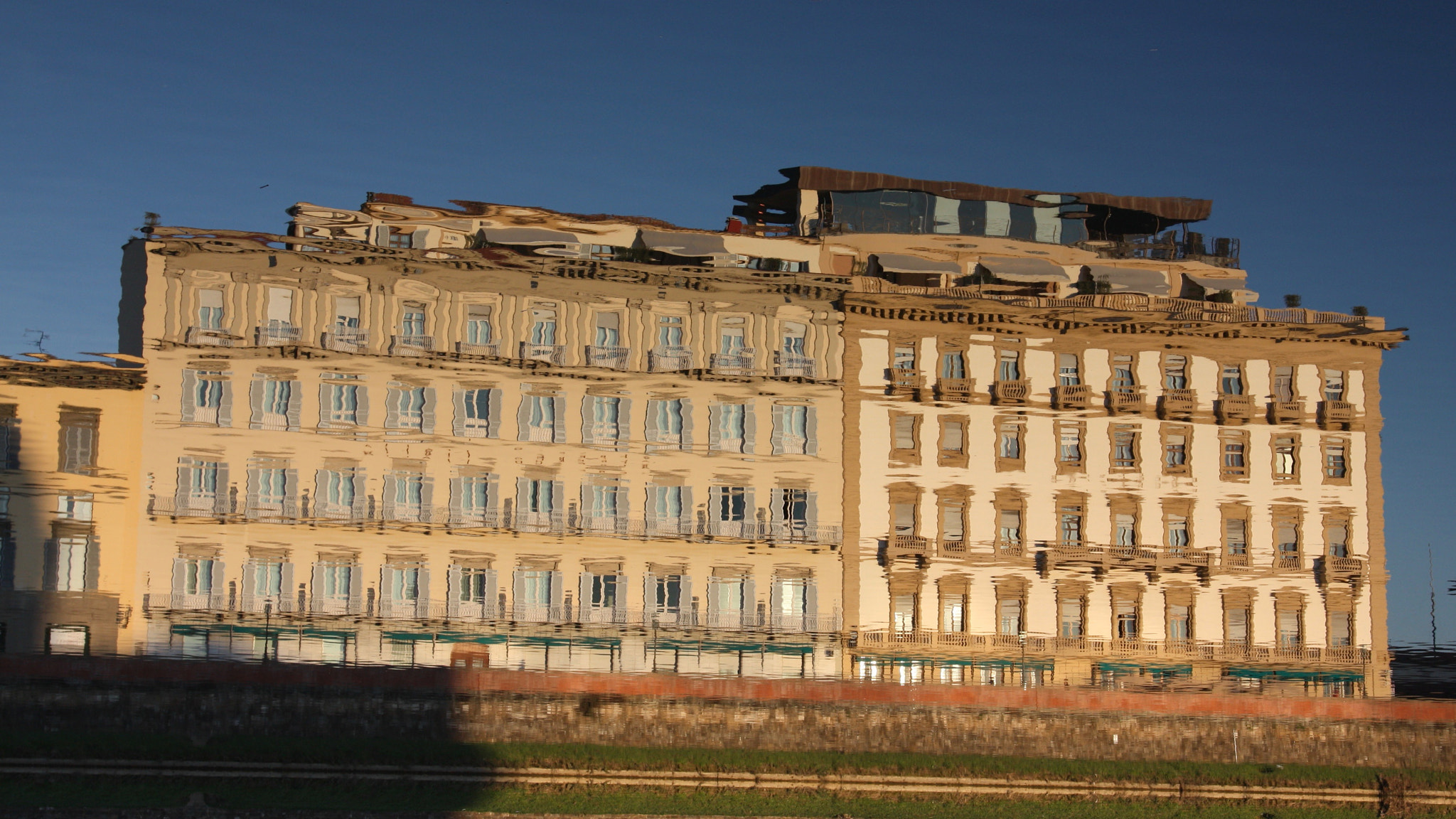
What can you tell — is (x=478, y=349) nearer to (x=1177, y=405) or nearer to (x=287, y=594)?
(x=287, y=594)

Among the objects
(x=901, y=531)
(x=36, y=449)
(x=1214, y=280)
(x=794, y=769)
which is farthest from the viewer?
(x=1214, y=280)

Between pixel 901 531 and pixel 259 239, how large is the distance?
2420 cm

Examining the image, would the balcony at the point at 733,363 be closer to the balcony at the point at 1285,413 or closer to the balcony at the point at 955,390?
the balcony at the point at 955,390

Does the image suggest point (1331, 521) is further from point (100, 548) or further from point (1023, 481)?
point (100, 548)

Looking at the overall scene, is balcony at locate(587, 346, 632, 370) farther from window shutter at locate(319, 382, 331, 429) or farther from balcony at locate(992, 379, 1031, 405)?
balcony at locate(992, 379, 1031, 405)

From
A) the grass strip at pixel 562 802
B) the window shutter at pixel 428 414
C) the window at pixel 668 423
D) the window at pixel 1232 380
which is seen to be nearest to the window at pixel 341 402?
the window shutter at pixel 428 414

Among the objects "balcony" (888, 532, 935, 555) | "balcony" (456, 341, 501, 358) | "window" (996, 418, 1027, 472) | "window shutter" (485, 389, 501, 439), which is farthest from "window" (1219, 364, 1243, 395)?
"balcony" (456, 341, 501, 358)

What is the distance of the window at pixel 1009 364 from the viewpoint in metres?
65.0

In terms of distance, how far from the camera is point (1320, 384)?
218 feet

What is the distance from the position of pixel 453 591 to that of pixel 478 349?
328 inches

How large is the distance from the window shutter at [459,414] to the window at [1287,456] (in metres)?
29.4

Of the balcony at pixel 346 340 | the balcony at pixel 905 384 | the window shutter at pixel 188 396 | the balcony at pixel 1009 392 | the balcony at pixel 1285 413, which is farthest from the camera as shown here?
the balcony at pixel 1285 413

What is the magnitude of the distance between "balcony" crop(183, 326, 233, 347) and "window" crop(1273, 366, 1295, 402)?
37.5 m

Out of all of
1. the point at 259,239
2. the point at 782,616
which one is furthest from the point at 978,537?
the point at 259,239
